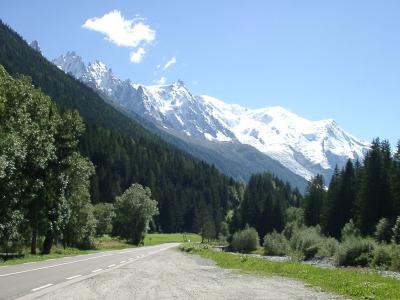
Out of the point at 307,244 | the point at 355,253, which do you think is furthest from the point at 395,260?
the point at 307,244

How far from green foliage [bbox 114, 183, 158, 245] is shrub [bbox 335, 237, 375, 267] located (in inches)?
2438

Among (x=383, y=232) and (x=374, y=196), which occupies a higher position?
(x=374, y=196)

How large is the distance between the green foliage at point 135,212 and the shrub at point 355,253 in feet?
203

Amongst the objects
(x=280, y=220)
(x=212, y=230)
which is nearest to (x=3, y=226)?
(x=280, y=220)

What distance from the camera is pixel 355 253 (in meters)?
46.9

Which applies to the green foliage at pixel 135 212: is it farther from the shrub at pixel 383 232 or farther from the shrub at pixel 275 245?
the shrub at pixel 383 232

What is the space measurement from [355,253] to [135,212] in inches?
2547

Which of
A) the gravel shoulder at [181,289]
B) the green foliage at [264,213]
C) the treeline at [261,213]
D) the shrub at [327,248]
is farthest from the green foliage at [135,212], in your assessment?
the gravel shoulder at [181,289]

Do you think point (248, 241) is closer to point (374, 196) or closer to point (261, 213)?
point (261, 213)

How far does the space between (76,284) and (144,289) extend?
2941 millimetres

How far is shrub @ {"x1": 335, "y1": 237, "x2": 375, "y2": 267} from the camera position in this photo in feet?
149

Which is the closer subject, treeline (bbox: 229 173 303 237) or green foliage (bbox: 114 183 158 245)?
green foliage (bbox: 114 183 158 245)

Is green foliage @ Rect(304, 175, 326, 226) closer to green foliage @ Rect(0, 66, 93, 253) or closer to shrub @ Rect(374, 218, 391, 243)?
shrub @ Rect(374, 218, 391, 243)

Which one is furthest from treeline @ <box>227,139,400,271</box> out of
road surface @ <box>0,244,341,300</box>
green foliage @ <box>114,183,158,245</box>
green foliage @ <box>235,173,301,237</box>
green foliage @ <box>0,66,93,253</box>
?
green foliage @ <box>0,66,93,253</box>
